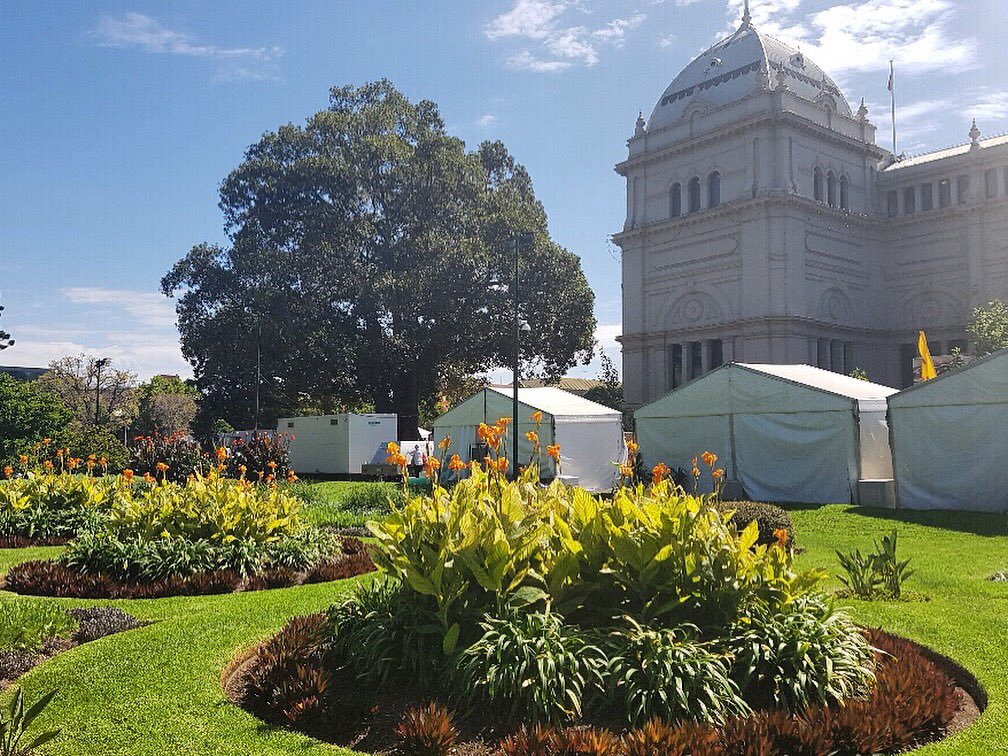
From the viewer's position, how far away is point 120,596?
9297 mm

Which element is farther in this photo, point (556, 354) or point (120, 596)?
point (556, 354)

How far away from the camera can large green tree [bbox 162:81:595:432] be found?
136 ft

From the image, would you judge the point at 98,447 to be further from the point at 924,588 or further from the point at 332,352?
the point at 924,588

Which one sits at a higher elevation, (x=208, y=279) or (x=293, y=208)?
(x=293, y=208)

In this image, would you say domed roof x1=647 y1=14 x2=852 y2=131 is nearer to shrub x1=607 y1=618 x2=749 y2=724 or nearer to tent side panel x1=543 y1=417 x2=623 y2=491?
tent side panel x1=543 y1=417 x2=623 y2=491

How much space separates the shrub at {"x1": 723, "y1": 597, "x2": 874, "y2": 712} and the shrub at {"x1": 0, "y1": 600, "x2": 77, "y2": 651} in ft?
18.2

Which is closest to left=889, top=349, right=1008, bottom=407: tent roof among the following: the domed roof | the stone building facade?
the stone building facade

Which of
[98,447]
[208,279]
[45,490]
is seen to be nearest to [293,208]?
[208,279]

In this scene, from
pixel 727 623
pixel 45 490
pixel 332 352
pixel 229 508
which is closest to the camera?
pixel 727 623

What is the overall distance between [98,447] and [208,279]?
1963 cm

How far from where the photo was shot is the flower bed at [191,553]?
31.5ft

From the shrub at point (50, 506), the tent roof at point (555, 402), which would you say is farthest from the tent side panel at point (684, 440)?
the shrub at point (50, 506)

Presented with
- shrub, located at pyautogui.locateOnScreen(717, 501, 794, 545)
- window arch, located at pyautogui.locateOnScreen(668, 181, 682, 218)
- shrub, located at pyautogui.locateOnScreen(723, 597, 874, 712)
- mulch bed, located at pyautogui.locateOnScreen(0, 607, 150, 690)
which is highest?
window arch, located at pyautogui.locateOnScreen(668, 181, 682, 218)

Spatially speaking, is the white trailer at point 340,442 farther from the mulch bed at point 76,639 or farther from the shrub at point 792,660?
the shrub at point 792,660
